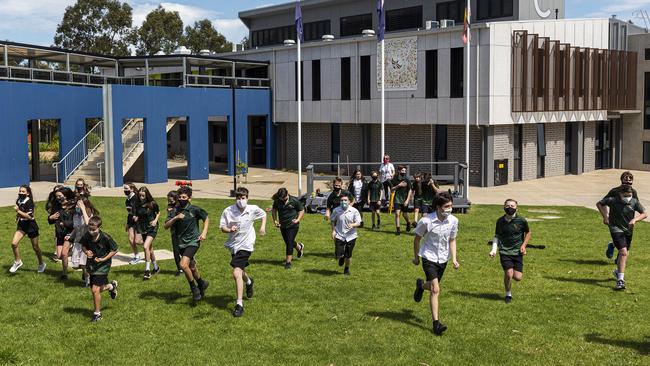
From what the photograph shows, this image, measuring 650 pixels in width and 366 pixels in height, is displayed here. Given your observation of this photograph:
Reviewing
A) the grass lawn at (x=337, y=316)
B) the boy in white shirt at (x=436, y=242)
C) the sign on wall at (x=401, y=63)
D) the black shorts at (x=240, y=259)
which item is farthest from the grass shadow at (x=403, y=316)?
the sign on wall at (x=401, y=63)

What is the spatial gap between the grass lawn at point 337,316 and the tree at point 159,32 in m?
64.0

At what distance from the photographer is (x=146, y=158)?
3478 cm

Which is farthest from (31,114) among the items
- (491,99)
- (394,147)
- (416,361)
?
(416,361)

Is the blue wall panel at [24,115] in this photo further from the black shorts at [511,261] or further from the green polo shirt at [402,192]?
the black shorts at [511,261]

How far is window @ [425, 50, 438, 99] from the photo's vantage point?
34.9 metres

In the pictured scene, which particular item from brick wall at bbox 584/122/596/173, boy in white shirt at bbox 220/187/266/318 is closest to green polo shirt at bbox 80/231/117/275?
boy in white shirt at bbox 220/187/266/318

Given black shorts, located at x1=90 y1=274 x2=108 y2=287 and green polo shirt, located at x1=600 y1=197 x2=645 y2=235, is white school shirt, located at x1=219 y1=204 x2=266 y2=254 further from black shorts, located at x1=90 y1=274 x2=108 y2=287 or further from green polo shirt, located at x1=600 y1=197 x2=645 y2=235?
green polo shirt, located at x1=600 y1=197 x2=645 y2=235

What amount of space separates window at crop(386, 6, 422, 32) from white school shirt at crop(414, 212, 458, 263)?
36634 millimetres

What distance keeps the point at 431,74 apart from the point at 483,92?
10.3 ft

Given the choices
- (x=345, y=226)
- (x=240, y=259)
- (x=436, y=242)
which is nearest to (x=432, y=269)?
(x=436, y=242)

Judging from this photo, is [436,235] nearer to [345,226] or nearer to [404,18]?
[345,226]

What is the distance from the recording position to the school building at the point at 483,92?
33.8m

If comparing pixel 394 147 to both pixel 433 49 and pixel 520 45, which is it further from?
pixel 520 45

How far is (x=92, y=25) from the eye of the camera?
72438mm
